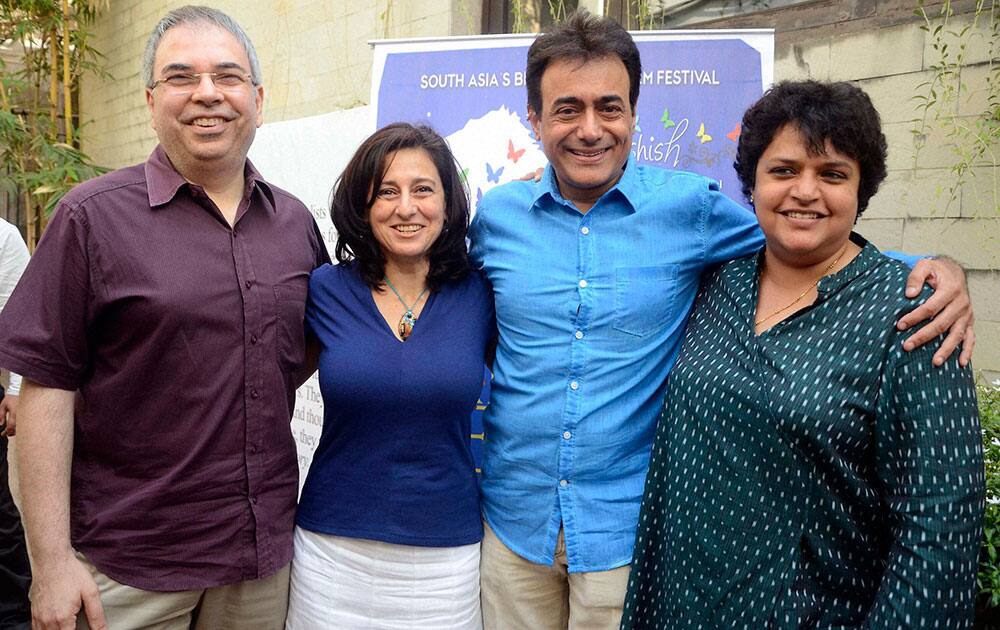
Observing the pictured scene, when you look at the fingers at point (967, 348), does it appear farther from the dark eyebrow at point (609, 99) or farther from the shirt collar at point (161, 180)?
the shirt collar at point (161, 180)

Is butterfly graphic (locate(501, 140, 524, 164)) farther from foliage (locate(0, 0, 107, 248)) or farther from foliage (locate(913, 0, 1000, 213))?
foliage (locate(0, 0, 107, 248))

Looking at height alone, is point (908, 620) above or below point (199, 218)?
below

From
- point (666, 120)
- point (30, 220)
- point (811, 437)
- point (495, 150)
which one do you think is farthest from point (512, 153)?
point (30, 220)

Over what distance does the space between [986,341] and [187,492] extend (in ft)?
8.85

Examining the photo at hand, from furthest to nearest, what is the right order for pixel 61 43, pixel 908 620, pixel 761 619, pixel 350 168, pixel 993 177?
1. pixel 61 43
2. pixel 993 177
3. pixel 350 168
4. pixel 761 619
5. pixel 908 620

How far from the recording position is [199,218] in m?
1.87

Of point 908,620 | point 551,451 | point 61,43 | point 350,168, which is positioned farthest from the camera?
point 61,43

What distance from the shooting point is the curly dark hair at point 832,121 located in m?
1.56

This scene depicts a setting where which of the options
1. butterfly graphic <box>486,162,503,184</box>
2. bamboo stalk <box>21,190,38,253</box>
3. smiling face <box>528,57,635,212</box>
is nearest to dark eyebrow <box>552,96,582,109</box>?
smiling face <box>528,57,635,212</box>

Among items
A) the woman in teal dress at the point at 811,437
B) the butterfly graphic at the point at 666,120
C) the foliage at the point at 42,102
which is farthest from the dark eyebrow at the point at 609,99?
the foliage at the point at 42,102

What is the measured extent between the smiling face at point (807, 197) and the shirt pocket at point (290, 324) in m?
1.09

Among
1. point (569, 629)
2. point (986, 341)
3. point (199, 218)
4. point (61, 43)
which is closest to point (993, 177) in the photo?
point (986, 341)

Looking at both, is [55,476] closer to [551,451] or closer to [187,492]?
[187,492]

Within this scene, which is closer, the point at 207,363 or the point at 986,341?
the point at 207,363
